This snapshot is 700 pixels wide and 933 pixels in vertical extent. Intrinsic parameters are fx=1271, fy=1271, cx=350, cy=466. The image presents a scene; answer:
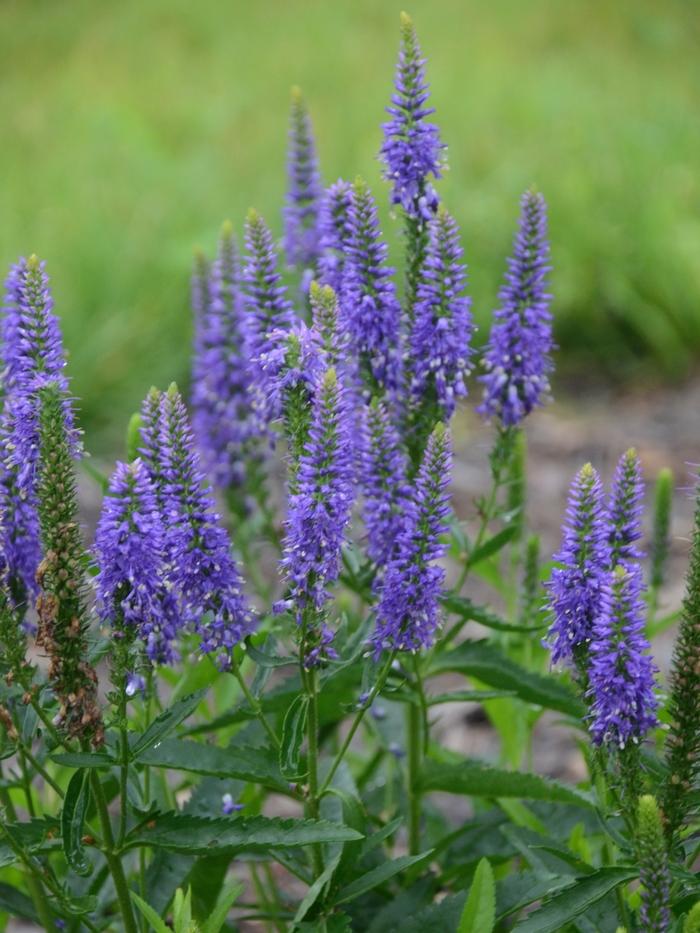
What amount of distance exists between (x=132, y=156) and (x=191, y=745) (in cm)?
912

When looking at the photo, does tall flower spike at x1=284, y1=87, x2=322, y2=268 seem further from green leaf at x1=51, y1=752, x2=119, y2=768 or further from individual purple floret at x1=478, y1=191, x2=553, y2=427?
green leaf at x1=51, y1=752, x2=119, y2=768

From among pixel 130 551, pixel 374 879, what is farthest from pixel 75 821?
pixel 374 879

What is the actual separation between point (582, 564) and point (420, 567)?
29 cm

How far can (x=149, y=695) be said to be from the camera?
104 inches

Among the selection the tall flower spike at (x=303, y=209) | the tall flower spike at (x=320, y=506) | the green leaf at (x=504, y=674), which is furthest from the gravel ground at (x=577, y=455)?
the tall flower spike at (x=320, y=506)

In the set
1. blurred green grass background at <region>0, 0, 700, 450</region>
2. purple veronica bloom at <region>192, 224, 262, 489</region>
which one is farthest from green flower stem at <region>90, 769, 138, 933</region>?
blurred green grass background at <region>0, 0, 700, 450</region>

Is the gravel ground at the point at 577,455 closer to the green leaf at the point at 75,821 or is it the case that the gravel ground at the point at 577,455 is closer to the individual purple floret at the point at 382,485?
the individual purple floret at the point at 382,485

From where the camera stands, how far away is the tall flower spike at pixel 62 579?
2.13 m

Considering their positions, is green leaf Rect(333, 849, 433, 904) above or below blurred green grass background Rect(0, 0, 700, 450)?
below

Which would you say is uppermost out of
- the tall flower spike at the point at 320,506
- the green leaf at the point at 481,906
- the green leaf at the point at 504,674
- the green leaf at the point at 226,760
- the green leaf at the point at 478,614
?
the tall flower spike at the point at 320,506

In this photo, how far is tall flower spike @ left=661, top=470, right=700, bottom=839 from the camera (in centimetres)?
212

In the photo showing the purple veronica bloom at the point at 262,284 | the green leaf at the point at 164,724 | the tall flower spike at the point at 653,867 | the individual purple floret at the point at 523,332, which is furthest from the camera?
the individual purple floret at the point at 523,332

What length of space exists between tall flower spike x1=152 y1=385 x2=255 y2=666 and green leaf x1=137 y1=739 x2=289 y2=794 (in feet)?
0.87

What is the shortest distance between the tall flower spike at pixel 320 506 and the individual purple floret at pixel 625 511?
48cm
